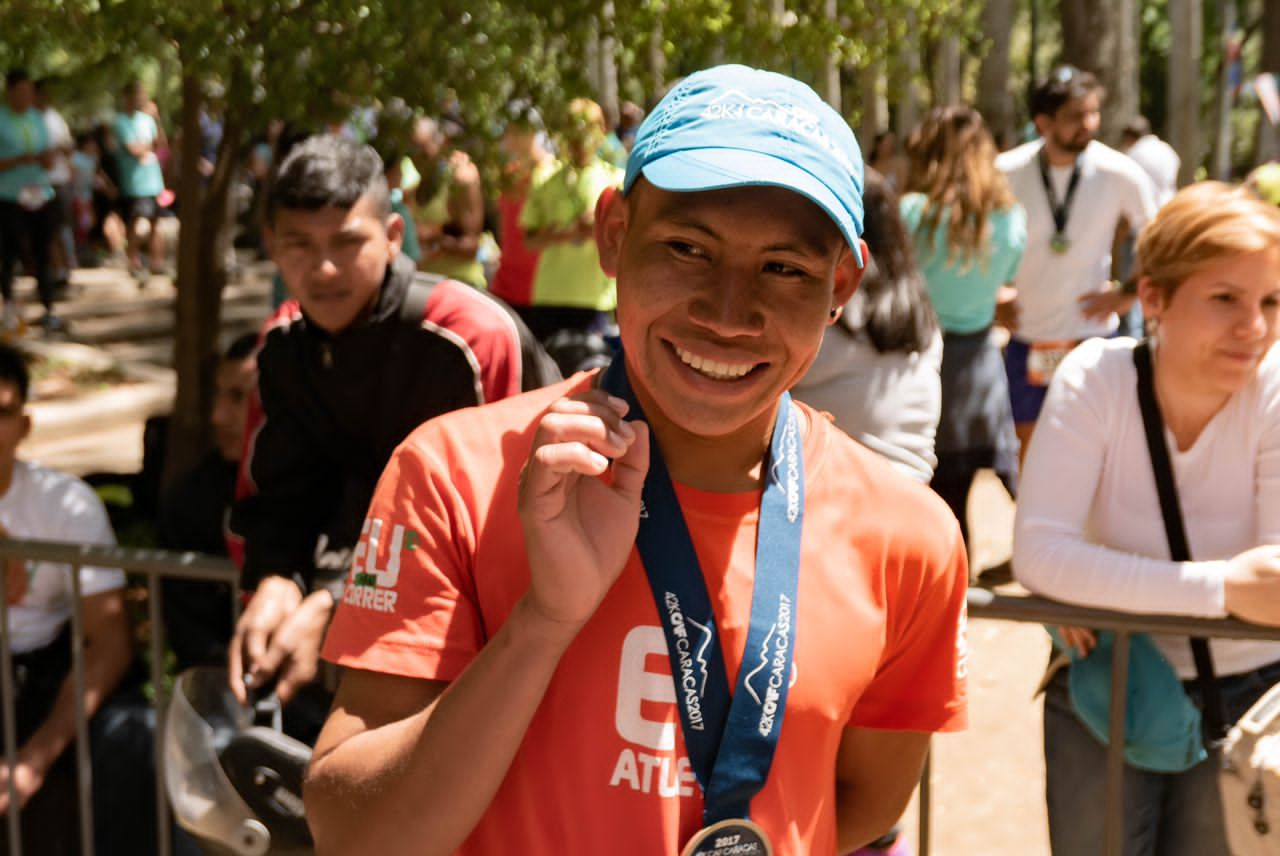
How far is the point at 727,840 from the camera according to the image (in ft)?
5.57

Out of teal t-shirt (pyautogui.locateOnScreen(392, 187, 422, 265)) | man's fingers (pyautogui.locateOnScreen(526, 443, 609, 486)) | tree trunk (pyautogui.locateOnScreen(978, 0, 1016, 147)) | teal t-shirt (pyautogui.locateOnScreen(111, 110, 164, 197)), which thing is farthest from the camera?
tree trunk (pyautogui.locateOnScreen(978, 0, 1016, 147))

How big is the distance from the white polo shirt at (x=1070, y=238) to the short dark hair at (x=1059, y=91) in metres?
0.25

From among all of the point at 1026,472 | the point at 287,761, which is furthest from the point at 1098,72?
the point at 287,761

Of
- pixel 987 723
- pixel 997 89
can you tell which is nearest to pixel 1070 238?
pixel 987 723

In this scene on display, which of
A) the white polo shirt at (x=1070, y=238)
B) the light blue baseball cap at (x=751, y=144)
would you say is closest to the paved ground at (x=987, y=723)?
the white polo shirt at (x=1070, y=238)

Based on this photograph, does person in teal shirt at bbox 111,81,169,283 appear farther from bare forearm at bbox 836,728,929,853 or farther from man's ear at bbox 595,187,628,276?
bare forearm at bbox 836,728,929,853

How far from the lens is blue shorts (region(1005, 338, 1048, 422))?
705 cm

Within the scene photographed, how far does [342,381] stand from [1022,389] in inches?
180

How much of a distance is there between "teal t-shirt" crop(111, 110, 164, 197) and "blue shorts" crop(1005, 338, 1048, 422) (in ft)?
39.7

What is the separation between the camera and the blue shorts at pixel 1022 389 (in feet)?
23.1

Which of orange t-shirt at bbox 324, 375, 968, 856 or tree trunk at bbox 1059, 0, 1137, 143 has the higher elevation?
tree trunk at bbox 1059, 0, 1137, 143

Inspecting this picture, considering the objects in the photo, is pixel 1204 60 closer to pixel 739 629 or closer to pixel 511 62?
pixel 511 62

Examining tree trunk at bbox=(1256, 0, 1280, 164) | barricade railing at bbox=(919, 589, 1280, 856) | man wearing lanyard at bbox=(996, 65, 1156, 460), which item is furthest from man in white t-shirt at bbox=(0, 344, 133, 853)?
tree trunk at bbox=(1256, 0, 1280, 164)

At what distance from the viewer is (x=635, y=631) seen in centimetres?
171
